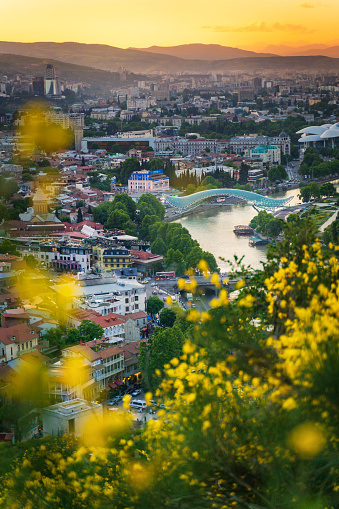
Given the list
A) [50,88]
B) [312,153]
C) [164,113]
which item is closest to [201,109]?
[164,113]

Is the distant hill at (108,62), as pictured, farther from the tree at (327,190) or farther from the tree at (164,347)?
the tree at (164,347)

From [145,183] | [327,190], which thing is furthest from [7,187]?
[327,190]

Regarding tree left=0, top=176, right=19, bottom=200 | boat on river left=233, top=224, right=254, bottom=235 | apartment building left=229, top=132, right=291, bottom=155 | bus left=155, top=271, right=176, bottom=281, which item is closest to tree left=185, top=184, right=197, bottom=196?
boat on river left=233, top=224, right=254, bottom=235

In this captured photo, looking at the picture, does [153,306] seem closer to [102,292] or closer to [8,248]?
[102,292]

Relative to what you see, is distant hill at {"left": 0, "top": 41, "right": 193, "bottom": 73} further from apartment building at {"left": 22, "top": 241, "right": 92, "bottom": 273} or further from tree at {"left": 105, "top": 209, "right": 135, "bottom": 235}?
apartment building at {"left": 22, "top": 241, "right": 92, "bottom": 273}

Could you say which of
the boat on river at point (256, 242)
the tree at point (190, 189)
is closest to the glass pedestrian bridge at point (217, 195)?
the tree at point (190, 189)

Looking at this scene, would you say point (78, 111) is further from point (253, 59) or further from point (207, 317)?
point (253, 59)
